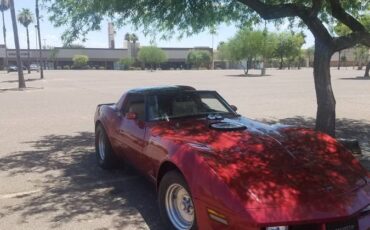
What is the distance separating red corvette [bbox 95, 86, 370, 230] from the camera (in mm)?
3467

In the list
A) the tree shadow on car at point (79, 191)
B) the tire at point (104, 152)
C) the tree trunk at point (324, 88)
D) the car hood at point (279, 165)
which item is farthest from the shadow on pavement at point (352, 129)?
the tire at point (104, 152)

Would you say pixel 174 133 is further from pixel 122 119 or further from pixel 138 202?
pixel 122 119

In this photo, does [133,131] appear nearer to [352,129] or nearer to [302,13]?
[302,13]

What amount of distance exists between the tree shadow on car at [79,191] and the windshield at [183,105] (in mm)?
1088

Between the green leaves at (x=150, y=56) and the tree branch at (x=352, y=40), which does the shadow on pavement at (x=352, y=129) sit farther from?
the green leaves at (x=150, y=56)

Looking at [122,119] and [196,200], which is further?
[122,119]

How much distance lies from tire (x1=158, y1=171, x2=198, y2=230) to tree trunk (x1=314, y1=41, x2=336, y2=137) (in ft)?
15.4

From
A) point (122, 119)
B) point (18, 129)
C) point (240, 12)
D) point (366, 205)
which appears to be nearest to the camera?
point (366, 205)

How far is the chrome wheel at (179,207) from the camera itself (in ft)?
13.7

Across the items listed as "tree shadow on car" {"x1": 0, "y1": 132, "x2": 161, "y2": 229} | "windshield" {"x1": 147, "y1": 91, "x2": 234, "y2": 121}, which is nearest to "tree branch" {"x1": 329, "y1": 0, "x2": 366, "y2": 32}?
"windshield" {"x1": 147, "y1": 91, "x2": 234, "y2": 121}

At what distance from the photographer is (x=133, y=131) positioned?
5.77 metres

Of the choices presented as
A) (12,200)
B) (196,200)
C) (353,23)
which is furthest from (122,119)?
(353,23)

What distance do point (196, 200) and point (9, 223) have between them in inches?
93.8

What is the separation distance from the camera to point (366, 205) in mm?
3684
